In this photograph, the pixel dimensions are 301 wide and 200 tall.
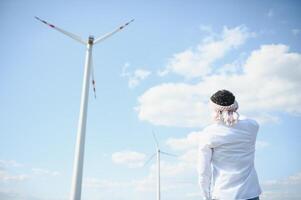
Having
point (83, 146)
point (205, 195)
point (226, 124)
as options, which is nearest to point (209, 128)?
point (226, 124)

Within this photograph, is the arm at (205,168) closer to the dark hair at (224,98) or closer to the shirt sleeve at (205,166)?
the shirt sleeve at (205,166)

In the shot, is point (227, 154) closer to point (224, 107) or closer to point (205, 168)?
point (205, 168)

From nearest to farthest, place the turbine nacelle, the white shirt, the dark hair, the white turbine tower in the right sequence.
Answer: the white shirt, the dark hair, the white turbine tower, the turbine nacelle

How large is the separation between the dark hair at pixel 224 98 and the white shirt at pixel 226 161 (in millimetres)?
412

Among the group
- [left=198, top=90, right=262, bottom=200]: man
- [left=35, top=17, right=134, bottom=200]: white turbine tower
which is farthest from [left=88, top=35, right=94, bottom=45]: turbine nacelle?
[left=198, top=90, right=262, bottom=200]: man

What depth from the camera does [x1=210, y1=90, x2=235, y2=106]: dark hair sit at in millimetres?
6504

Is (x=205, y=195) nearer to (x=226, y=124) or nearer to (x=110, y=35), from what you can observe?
(x=226, y=124)

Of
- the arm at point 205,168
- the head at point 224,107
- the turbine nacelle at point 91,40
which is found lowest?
the arm at point 205,168

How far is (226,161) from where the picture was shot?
6363 millimetres

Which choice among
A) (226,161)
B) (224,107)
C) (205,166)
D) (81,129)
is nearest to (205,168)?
(205,166)

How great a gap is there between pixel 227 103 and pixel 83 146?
53.7ft

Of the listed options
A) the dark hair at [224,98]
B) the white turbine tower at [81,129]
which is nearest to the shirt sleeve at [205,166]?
the dark hair at [224,98]

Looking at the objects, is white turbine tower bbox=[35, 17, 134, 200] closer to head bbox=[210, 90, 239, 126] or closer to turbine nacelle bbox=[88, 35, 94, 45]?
turbine nacelle bbox=[88, 35, 94, 45]

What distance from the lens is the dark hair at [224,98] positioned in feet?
21.3
